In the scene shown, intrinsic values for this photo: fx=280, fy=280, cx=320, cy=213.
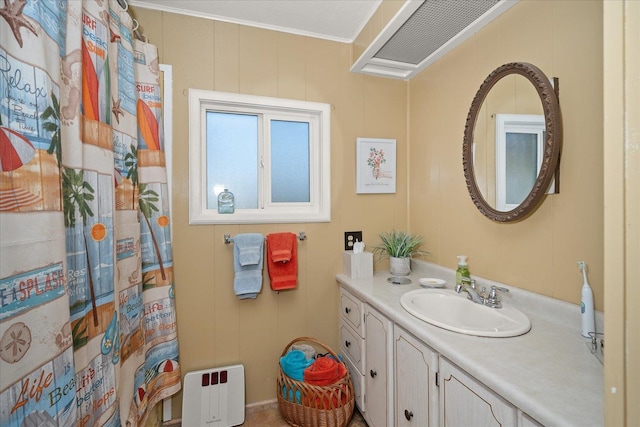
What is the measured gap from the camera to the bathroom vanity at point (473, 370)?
702 mm

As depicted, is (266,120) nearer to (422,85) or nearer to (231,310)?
(422,85)

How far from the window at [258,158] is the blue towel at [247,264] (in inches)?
5.0

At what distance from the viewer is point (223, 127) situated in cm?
186

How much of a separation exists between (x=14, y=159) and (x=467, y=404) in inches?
60.0

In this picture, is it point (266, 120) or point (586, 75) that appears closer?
point (586, 75)

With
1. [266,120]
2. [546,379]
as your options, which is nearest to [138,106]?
[266,120]

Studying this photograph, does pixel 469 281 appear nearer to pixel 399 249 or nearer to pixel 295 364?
pixel 399 249

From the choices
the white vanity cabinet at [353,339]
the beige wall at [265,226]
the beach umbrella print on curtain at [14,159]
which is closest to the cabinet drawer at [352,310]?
Answer: the white vanity cabinet at [353,339]

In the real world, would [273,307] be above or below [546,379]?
below

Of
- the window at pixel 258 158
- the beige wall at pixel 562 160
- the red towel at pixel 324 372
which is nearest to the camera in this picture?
the beige wall at pixel 562 160

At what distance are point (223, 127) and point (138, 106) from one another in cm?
48

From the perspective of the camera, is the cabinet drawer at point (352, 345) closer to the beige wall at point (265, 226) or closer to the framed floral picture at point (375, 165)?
the beige wall at point (265, 226)

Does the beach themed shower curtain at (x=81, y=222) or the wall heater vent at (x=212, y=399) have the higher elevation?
the beach themed shower curtain at (x=81, y=222)

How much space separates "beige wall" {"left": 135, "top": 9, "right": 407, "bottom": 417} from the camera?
1.70 meters
